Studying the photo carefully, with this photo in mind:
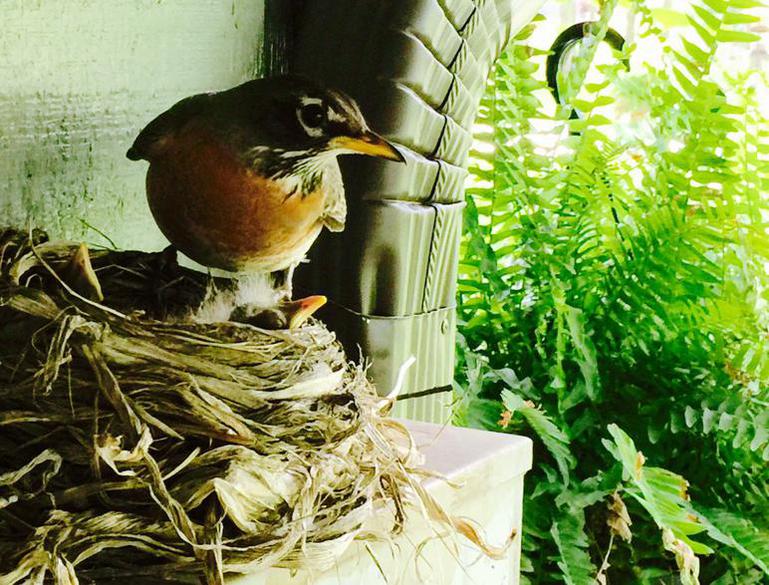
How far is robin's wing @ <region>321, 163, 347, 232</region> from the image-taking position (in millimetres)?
670

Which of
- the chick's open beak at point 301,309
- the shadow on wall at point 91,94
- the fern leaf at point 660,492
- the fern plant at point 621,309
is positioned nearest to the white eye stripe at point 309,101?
the chick's open beak at point 301,309

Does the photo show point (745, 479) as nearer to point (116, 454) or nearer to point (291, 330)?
point (291, 330)

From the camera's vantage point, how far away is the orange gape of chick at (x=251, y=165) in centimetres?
61

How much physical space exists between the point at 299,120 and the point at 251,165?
4cm

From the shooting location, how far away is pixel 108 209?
845mm

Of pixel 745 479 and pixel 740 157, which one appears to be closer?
pixel 745 479

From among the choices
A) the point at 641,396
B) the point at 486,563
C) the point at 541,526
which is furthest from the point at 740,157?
the point at 486,563

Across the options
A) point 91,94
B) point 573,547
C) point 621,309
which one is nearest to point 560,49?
point 621,309

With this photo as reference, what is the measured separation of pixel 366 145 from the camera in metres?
0.63

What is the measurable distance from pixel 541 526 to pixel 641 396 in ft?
0.82

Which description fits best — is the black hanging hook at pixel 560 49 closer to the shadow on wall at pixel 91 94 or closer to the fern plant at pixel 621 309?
the fern plant at pixel 621 309

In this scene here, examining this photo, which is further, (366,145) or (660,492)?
(660,492)

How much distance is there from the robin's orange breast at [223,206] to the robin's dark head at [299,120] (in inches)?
0.9

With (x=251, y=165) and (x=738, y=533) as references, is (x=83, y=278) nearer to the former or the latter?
(x=251, y=165)
